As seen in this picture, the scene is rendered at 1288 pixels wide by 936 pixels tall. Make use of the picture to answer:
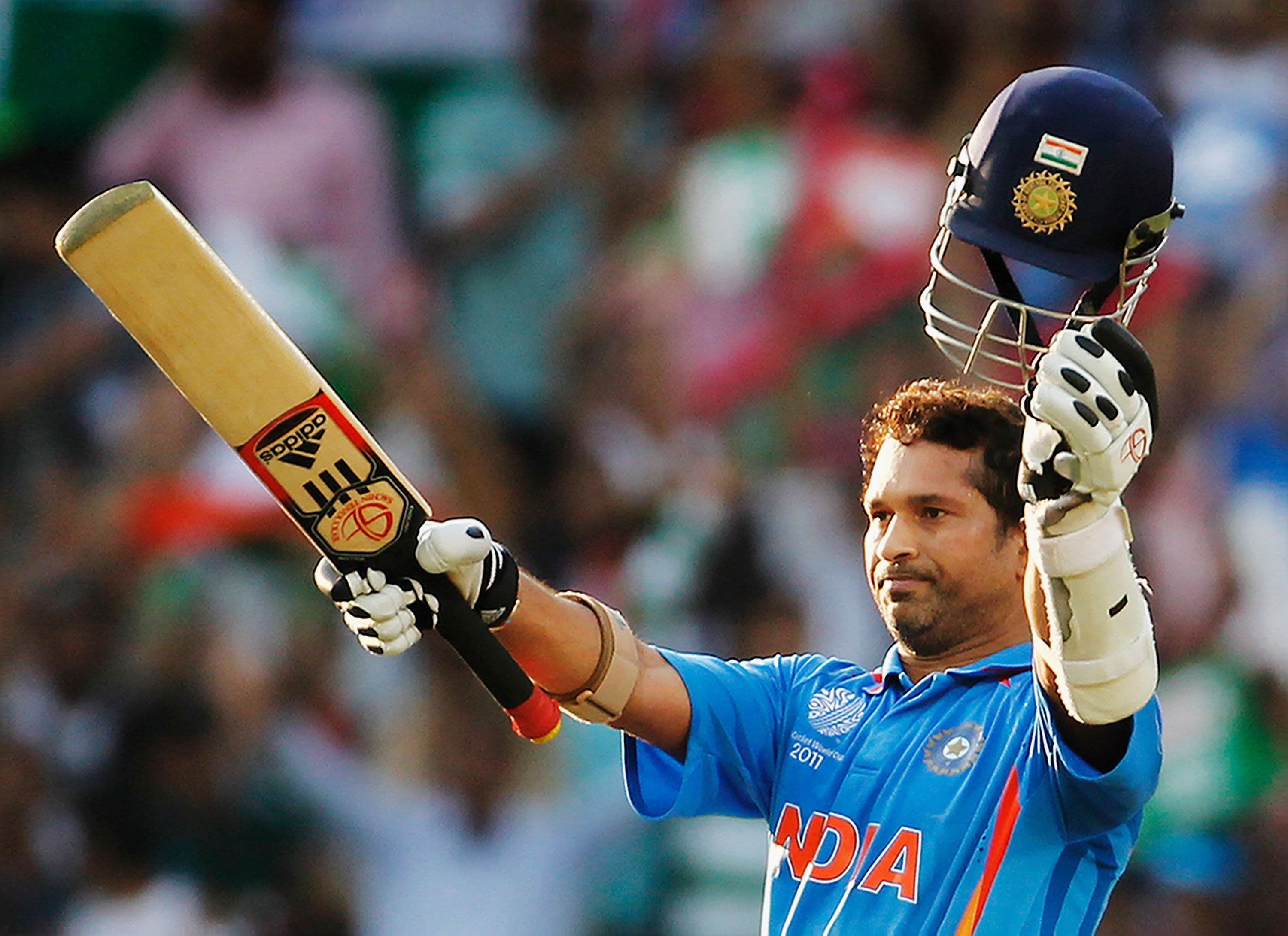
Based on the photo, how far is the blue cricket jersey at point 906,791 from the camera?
268 centimetres

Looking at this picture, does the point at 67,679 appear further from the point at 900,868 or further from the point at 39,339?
the point at 900,868

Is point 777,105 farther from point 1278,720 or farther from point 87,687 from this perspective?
point 87,687

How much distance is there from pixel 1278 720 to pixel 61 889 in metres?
3.39

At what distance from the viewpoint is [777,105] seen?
5965 mm

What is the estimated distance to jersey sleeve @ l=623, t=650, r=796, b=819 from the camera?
3018 mm

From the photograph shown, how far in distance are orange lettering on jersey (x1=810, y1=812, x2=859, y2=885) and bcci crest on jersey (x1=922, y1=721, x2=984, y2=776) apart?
0.15 metres

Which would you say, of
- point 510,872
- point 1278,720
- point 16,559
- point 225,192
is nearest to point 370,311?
point 225,192

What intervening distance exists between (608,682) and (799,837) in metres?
0.36

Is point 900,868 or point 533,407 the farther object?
point 533,407

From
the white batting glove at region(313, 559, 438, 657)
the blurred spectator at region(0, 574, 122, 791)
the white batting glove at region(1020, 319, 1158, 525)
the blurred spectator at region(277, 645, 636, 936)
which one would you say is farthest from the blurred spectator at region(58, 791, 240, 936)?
the white batting glove at region(1020, 319, 1158, 525)

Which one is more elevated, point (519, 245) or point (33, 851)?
point (519, 245)

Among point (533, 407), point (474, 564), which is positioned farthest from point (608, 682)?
point (533, 407)

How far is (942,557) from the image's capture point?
2.91 metres

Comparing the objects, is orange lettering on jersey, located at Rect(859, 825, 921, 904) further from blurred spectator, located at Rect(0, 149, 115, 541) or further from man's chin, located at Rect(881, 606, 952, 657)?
blurred spectator, located at Rect(0, 149, 115, 541)
